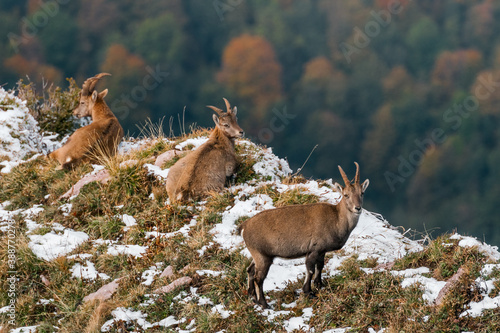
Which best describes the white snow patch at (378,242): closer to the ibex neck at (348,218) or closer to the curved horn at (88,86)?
the ibex neck at (348,218)

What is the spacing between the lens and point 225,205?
33.8 feet

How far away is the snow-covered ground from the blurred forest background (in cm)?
2743

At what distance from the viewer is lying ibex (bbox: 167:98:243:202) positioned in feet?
34.5

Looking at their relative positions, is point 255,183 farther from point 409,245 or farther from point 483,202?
point 483,202

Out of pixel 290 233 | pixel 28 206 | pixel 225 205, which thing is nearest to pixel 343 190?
pixel 290 233

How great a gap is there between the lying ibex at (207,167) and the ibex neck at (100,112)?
11.5ft

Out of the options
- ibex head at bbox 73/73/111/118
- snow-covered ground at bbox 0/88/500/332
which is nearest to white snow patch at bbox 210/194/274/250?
snow-covered ground at bbox 0/88/500/332

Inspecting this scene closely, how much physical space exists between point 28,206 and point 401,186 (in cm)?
Answer: 3502

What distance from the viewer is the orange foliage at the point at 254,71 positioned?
42.1 metres

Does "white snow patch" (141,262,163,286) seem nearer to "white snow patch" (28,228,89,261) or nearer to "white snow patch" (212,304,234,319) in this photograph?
"white snow patch" (212,304,234,319)

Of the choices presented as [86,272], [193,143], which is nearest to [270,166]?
[193,143]

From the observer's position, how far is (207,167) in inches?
Answer: 424

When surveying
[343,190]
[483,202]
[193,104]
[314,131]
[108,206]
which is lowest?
[483,202]

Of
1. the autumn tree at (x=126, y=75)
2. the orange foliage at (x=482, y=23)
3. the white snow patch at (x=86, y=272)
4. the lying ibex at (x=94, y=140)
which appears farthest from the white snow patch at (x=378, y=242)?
the orange foliage at (x=482, y=23)
